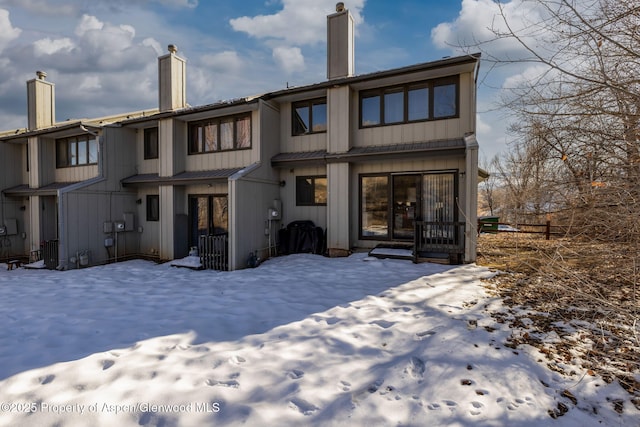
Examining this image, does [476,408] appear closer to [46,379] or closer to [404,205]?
[46,379]

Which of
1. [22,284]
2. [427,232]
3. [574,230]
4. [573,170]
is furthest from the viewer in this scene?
[427,232]

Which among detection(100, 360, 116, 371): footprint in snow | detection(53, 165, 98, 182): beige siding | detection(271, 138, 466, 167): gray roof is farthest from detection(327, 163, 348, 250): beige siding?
detection(53, 165, 98, 182): beige siding

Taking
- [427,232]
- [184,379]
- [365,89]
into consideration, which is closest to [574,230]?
[427,232]

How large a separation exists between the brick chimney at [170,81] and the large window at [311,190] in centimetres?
578

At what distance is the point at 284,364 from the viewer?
3234mm

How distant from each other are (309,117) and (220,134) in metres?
3.33

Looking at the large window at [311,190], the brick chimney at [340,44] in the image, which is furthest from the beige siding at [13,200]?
the brick chimney at [340,44]

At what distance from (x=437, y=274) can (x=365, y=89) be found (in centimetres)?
589

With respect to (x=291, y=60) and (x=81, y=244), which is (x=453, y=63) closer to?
(x=291, y=60)

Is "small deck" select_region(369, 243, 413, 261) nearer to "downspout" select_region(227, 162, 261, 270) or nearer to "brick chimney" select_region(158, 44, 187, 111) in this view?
"downspout" select_region(227, 162, 261, 270)

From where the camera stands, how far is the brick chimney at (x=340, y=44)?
9.38 meters

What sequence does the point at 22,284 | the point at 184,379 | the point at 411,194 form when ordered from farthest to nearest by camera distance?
the point at 411,194 → the point at 22,284 → the point at 184,379

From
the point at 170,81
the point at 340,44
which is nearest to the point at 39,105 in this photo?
the point at 170,81

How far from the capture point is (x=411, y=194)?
9102 millimetres
